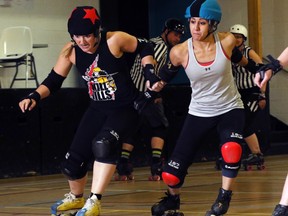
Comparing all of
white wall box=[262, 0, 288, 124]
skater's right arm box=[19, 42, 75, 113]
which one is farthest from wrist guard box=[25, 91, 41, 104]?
white wall box=[262, 0, 288, 124]

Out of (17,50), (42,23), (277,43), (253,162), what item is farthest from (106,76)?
(277,43)

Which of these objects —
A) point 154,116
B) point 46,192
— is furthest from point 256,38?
point 46,192

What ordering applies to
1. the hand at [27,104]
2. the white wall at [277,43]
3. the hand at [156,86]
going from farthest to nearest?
the white wall at [277,43]
the hand at [27,104]
the hand at [156,86]

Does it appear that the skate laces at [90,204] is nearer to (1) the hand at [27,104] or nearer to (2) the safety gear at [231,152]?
(1) the hand at [27,104]

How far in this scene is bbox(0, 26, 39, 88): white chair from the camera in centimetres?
1158

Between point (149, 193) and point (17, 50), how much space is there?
4612 millimetres

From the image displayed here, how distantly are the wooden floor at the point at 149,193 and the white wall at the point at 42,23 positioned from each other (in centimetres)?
264

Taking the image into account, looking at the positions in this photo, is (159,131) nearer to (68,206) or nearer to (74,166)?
(68,206)

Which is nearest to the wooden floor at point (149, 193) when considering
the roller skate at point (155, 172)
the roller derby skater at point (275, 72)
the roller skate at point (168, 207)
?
the roller skate at point (155, 172)

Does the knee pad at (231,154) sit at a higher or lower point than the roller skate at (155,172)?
higher

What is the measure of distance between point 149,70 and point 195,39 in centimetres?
41

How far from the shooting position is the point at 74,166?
19.1 feet

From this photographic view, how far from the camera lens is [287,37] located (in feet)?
47.5

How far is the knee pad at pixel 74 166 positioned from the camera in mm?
5824
